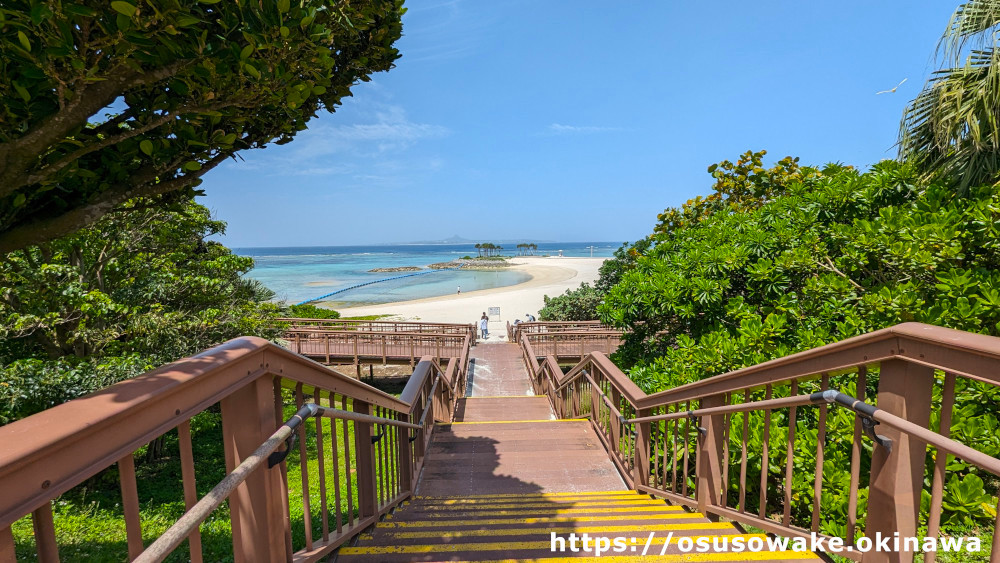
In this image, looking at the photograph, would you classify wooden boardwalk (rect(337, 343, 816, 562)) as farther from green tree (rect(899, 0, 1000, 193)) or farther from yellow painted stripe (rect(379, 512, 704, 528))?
green tree (rect(899, 0, 1000, 193))

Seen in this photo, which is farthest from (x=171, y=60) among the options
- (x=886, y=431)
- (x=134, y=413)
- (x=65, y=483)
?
(x=886, y=431)

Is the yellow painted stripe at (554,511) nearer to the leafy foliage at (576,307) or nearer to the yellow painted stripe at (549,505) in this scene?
the yellow painted stripe at (549,505)

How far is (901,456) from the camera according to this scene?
1.50 meters

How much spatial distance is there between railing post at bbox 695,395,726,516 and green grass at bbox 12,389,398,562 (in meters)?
2.26

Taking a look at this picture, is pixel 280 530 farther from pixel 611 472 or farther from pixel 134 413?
pixel 611 472

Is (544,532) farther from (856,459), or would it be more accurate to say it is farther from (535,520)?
(856,459)

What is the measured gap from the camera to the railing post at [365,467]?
8.00 feet

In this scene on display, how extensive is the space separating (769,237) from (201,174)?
193 inches

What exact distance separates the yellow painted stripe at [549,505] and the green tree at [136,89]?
2.85 meters

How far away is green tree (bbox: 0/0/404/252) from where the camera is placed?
4.65 feet

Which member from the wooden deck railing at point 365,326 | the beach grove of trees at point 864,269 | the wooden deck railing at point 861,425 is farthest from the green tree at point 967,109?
the wooden deck railing at point 365,326

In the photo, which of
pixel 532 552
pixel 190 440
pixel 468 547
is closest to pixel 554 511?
pixel 532 552

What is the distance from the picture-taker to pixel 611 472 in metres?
4.25

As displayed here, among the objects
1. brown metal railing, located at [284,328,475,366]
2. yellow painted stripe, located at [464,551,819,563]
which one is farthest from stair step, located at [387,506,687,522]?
brown metal railing, located at [284,328,475,366]
